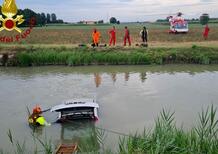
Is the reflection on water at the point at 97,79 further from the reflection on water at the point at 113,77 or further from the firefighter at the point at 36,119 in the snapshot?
the firefighter at the point at 36,119

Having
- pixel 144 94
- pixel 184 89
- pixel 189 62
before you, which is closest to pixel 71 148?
pixel 144 94

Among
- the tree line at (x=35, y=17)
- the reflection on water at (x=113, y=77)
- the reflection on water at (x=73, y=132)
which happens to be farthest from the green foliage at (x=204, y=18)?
the reflection on water at (x=73, y=132)

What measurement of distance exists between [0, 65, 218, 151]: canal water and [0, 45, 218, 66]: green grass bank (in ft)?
2.35

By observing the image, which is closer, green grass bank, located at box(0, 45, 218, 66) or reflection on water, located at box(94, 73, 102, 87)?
reflection on water, located at box(94, 73, 102, 87)

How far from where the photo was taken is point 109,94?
16250 mm

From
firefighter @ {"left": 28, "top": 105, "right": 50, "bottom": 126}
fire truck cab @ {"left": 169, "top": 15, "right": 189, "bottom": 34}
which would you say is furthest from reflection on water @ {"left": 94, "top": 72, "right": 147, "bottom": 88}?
fire truck cab @ {"left": 169, "top": 15, "right": 189, "bottom": 34}

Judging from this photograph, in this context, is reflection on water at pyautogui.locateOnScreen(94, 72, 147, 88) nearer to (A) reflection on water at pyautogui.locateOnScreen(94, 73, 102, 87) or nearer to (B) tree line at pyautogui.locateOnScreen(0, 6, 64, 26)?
(A) reflection on water at pyautogui.locateOnScreen(94, 73, 102, 87)

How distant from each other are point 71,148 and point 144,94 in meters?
7.24

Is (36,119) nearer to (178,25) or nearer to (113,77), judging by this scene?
(113,77)

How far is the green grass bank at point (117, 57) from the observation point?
23.5 m

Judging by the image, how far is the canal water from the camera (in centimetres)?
1161

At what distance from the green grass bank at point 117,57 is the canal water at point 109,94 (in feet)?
2.35

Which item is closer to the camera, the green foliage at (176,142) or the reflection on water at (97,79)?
the green foliage at (176,142)

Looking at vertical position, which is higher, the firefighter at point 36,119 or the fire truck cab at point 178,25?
the fire truck cab at point 178,25
